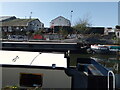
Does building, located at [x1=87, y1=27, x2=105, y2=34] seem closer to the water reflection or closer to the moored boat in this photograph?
the moored boat

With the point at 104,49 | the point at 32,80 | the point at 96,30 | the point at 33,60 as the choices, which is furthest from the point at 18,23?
the point at 32,80

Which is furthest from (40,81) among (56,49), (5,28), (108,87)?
(5,28)

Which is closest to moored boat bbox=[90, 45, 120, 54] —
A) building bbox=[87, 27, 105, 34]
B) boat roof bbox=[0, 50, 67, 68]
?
boat roof bbox=[0, 50, 67, 68]

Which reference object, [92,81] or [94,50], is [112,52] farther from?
[92,81]

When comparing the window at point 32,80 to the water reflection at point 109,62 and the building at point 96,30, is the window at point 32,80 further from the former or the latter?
the building at point 96,30

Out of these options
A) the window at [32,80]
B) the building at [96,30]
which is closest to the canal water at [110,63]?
the window at [32,80]

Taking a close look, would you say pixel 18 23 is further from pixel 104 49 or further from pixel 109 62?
pixel 109 62

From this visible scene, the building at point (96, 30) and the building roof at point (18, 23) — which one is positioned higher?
the building roof at point (18, 23)

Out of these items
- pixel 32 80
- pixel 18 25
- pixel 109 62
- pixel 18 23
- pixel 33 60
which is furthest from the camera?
pixel 18 23

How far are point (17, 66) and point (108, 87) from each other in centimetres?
273

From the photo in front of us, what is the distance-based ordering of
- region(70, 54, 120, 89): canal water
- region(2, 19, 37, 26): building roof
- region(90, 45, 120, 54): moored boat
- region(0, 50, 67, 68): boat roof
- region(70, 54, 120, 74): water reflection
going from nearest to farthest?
region(0, 50, 67, 68): boat roof
region(70, 54, 120, 89): canal water
region(70, 54, 120, 74): water reflection
region(90, 45, 120, 54): moored boat
region(2, 19, 37, 26): building roof

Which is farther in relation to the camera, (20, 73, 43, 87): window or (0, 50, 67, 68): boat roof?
(0, 50, 67, 68): boat roof

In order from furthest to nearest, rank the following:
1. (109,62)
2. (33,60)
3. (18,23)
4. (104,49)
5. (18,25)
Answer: (18,23)
(18,25)
(104,49)
(109,62)
(33,60)

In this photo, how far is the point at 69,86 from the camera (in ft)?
20.6
